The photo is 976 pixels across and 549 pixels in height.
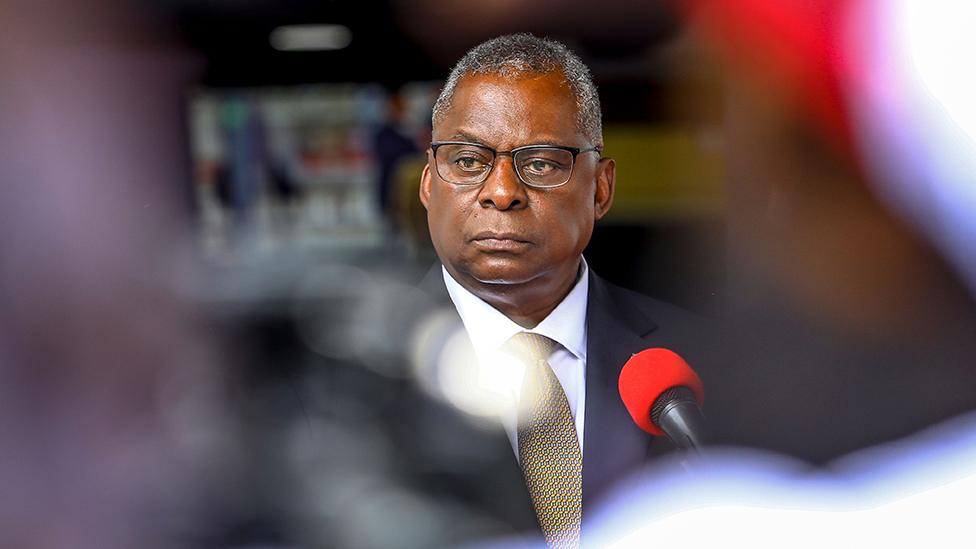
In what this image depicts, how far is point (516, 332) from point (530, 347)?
3 centimetres

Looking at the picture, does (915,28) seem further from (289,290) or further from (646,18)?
(289,290)

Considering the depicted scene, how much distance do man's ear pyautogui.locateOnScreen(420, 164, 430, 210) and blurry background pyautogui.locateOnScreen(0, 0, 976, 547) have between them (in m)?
0.02

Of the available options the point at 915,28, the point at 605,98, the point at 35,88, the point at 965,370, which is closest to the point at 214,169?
the point at 35,88

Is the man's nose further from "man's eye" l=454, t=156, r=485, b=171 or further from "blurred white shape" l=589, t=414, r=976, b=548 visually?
"blurred white shape" l=589, t=414, r=976, b=548

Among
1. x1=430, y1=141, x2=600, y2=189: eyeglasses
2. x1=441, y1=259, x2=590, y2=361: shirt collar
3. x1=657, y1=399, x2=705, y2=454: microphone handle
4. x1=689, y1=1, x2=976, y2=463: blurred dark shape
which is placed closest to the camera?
x1=657, y1=399, x2=705, y2=454: microphone handle

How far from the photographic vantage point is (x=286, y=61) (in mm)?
1174

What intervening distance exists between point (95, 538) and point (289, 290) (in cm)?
47

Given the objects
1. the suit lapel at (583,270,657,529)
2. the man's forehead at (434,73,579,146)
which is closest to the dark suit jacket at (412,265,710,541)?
the suit lapel at (583,270,657,529)

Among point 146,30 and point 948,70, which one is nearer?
point 146,30

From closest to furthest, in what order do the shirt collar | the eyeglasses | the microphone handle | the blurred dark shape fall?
1. the microphone handle
2. the eyeglasses
3. the shirt collar
4. the blurred dark shape

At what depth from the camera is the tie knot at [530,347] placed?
1173mm

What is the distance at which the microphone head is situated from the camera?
0.99 meters

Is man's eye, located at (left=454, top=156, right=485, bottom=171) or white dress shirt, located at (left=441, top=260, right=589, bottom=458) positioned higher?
man's eye, located at (left=454, top=156, right=485, bottom=171)

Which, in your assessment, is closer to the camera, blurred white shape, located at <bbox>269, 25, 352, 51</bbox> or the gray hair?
the gray hair
